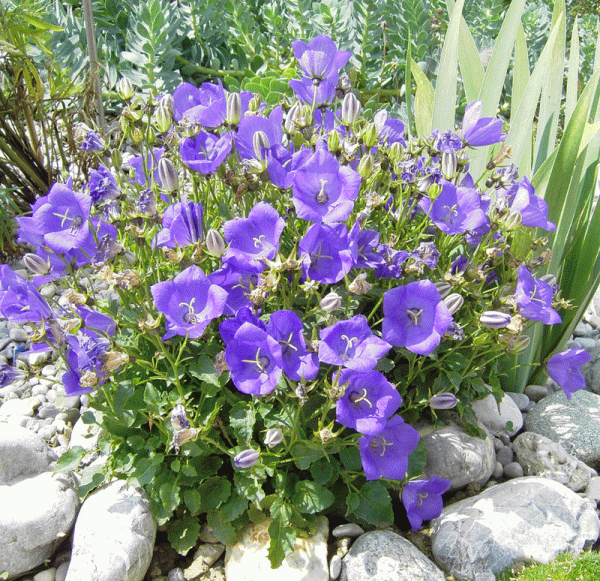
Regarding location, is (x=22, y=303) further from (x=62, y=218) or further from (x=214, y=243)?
(x=214, y=243)

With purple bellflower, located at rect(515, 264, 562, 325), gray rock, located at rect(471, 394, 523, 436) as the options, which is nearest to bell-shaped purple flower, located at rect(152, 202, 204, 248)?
purple bellflower, located at rect(515, 264, 562, 325)

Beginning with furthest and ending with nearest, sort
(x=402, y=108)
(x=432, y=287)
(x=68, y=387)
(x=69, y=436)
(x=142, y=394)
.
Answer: (x=402, y=108), (x=69, y=436), (x=142, y=394), (x=68, y=387), (x=432, y=287)

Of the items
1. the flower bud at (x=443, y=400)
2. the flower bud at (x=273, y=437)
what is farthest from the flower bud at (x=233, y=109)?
the flower bud at (x=443, y=400)

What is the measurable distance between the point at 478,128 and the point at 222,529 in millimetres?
1435

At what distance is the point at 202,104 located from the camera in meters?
2.02

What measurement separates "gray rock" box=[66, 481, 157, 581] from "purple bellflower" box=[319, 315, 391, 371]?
0.86 meters

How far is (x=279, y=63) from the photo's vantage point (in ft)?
12.7

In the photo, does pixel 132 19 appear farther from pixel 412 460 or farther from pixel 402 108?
pixel 412 460

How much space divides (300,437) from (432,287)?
0.55 metres

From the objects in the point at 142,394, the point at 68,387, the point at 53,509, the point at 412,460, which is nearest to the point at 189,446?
the point at 142,394

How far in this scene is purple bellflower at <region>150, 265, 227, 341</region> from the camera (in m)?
1.53

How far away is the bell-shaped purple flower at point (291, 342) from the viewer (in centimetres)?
155

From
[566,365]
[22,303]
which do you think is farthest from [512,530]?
[22,303]

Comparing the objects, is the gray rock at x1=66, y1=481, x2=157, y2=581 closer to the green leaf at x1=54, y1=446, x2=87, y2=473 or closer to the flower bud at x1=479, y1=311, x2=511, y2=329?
the green leaf at x1=54, y1=446, x2=87, y2=473
